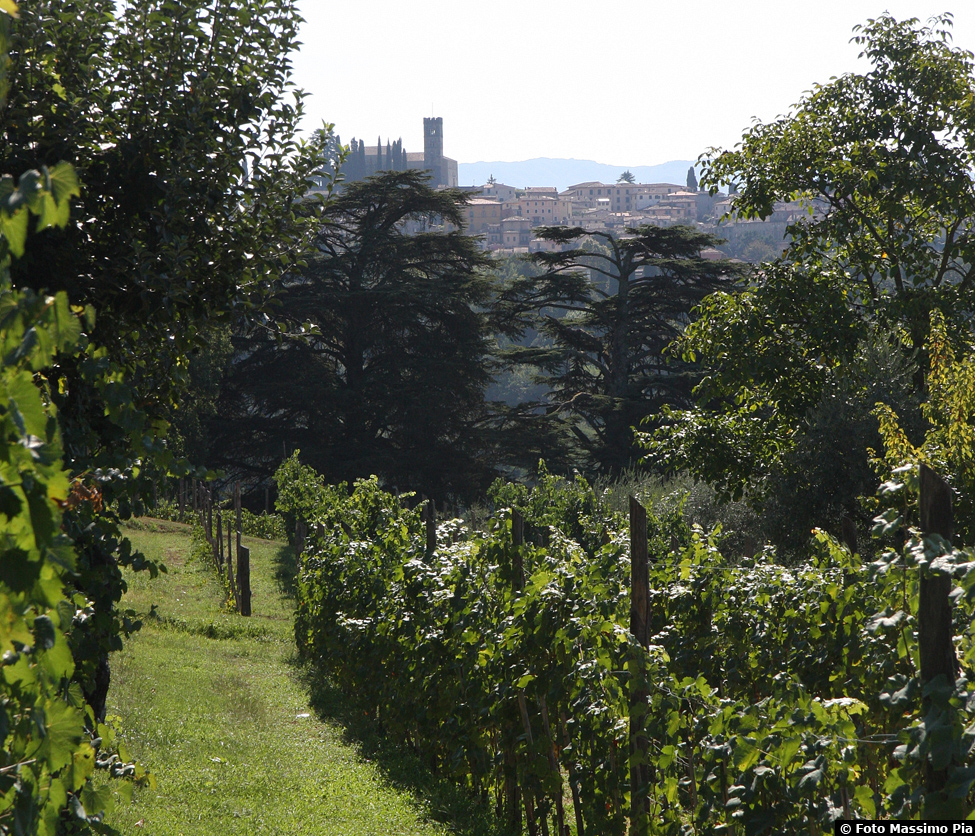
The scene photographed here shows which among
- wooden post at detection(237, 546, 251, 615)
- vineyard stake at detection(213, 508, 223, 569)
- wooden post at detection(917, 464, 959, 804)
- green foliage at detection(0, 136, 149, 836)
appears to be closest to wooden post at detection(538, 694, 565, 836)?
wooden post at detection(917, 464, 959, 804)

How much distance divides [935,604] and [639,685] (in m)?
1.68

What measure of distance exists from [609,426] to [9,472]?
30984 mm

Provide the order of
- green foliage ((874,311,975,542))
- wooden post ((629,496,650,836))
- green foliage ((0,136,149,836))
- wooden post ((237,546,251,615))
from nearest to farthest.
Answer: green foliage ((0,136,149,836)), wooden post ((629,496,650,836)), green foliage ((874,311,975,542)), wooden post ((237,546,251,615))

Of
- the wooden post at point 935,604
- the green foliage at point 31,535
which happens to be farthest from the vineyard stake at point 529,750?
the green foliage at point 31,535

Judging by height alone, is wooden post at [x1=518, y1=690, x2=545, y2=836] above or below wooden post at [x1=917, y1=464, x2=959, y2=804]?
below

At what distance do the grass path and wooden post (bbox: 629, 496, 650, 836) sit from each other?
190cm

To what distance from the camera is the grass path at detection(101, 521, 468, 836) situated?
219 inches

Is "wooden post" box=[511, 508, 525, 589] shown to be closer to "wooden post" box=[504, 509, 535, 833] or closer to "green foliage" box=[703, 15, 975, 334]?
"wooden post" box=[504, 509, 535, 833]

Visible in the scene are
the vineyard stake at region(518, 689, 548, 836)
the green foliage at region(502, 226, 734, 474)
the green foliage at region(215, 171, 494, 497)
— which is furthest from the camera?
the green foliage at region(502, 226, 734, 474)

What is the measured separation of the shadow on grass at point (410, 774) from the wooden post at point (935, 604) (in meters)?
3.82

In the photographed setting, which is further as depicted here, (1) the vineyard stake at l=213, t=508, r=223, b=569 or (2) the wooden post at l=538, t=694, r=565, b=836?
(1) the vineyard stake at l=213, t=508, r=223, b=569

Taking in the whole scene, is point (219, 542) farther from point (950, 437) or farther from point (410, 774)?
point (950, 437)

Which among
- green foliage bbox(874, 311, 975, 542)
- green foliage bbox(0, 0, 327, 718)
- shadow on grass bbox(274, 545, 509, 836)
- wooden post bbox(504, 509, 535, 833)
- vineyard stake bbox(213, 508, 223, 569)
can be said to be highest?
green foliage bbox(0, 0, 327, 718)

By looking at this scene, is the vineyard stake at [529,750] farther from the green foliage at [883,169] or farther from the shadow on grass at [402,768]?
the green foliage at [883,169]
